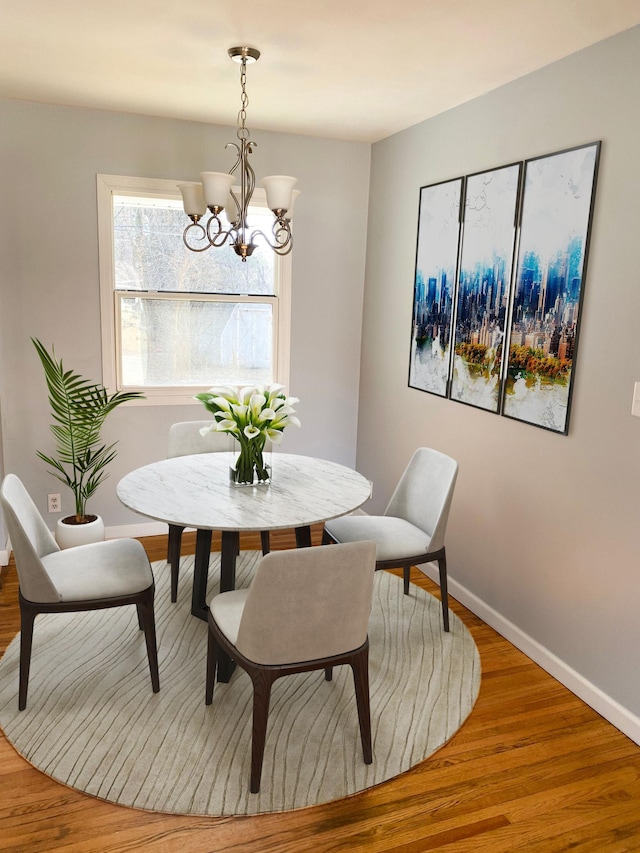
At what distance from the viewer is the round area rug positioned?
205cm

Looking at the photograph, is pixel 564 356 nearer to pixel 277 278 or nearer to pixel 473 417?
pixel 473 417

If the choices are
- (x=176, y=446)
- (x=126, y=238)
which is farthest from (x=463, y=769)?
(x=126, y=238)

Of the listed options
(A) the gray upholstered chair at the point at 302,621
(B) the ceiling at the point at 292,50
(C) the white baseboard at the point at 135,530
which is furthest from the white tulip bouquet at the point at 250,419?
(C) the white baseboard at the point at 135,530

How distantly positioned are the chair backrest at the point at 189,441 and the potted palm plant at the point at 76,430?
0.33 metres

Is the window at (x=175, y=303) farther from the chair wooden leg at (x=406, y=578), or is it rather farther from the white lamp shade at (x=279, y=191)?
the chair wooden leg at (x=406, y=578)

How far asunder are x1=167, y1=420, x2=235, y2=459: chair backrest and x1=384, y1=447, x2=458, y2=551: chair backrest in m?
1.00

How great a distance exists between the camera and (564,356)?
8.55 ft

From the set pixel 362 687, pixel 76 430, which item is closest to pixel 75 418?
pixel 76 430

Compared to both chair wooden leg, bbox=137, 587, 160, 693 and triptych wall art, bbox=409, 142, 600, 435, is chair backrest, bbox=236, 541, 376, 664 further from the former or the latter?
triptych wall art, bbox=409, 142, 600, 435

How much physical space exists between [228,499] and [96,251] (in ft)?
6.43

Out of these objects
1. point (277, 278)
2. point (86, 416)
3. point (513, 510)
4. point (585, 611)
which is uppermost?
point (277, 278)

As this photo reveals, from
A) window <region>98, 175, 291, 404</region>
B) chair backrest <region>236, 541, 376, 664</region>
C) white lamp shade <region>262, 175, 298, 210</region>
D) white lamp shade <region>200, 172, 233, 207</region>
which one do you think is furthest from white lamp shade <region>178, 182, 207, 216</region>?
chair backrest <region>236, 541, 376, 664</region>

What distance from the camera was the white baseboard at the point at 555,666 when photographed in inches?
93.5

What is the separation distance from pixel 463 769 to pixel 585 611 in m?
0.82
